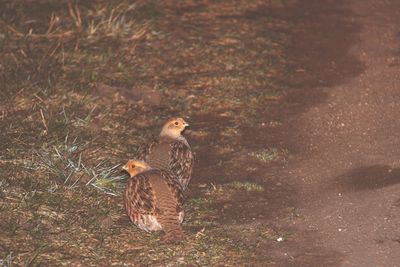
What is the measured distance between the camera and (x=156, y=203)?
807 cm

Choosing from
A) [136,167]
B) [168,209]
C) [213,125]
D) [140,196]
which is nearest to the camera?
[168,209]

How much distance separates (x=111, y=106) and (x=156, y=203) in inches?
132

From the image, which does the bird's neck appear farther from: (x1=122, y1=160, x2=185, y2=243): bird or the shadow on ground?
the shadow on ground

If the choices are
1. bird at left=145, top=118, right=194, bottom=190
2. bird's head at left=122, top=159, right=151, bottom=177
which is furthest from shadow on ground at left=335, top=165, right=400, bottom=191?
bird's head at left=122, top=159, right=151, bottom=177

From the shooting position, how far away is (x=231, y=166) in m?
9.86

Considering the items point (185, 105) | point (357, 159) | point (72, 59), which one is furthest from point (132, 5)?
point (357, 159)

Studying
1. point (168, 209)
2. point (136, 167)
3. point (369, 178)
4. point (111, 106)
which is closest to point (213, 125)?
point (111, 106)

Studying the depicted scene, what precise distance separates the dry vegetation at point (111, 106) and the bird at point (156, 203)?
0.14 metres

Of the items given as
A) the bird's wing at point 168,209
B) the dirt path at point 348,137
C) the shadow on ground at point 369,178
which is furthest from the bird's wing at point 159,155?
the shadow on ground at point 369,178

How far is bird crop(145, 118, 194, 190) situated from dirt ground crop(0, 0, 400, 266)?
256mm

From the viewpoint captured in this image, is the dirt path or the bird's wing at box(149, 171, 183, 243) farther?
the dirt path

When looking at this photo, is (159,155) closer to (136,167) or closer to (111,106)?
(136,167)

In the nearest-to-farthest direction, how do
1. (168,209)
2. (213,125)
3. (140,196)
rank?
(168,209)
(140,196)
(213,125)

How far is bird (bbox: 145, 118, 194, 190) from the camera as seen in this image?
9.12 meters
